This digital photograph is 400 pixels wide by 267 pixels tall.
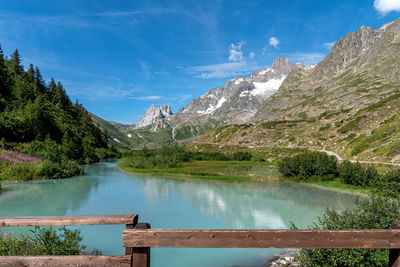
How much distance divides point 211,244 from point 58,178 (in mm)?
48307

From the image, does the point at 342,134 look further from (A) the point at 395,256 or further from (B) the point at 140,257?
(B) the point at 140,257

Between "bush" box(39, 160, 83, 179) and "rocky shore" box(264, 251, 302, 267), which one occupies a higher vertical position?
"bush" box(39, 160, 83, 179)

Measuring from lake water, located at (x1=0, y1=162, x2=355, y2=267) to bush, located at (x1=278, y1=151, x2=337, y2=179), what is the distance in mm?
6915

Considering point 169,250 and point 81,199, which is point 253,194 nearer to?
point 169,250

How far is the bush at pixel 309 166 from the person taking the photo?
41.7 m

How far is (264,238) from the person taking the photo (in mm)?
4891

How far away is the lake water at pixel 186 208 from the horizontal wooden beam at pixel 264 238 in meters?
9.10

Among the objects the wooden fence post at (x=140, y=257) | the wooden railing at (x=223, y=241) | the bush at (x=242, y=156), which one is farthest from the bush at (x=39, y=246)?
the bush at (x=242, y=156)

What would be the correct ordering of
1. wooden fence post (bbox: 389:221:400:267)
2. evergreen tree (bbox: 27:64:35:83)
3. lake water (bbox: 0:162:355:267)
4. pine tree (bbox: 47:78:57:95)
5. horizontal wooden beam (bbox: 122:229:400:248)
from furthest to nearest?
pine tree (bbox: 47:78:57:95)
evergreen tree (bbox: 27:64:35:83)
lake water (bbox: 0:162:355:267)
wooden fence post (bbox: 389:221:400:267)
horizontal wooden beam (bbox: 122:229:400:248)

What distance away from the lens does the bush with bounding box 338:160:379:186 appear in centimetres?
3406

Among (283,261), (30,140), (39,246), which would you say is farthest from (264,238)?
(30,140)

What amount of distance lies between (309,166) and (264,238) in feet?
143

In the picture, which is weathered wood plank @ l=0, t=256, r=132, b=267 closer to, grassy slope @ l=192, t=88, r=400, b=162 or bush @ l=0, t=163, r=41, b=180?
bush @ l=0, t=163, r=41, b=180

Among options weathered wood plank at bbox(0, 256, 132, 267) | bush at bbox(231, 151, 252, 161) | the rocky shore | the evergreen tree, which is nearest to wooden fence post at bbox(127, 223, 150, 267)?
weathered wood plank at bbox(0, 256, 132, 267)
